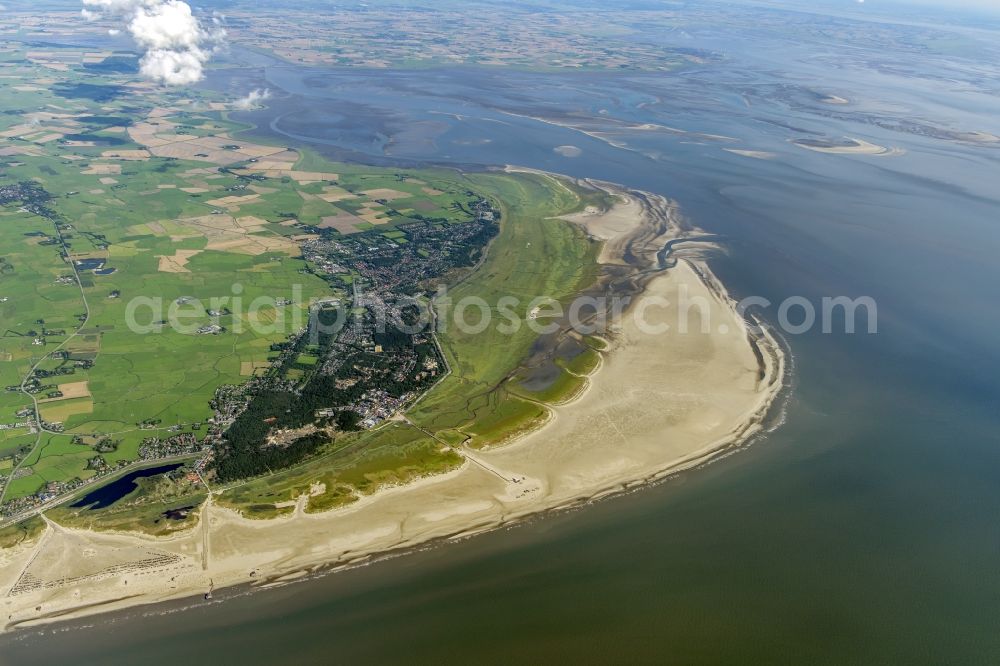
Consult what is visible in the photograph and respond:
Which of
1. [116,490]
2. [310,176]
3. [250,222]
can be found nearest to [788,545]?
[116,490]

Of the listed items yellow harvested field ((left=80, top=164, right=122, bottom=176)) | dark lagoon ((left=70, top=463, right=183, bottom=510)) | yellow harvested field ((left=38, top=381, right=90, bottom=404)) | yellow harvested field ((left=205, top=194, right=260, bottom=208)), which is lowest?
dark lagoon ((left=70, top=463, right=183, bottom=510))

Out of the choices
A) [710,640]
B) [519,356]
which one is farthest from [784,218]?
[710,640]

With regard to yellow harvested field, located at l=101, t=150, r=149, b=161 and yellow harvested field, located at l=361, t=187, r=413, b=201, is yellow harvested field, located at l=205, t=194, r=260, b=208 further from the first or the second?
yellow harvested field, located at l=101, t=150, r=149, b=161

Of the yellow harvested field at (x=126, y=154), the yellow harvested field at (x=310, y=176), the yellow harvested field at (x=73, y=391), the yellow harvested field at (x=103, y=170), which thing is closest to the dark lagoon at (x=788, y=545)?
the yellow harvested field at (x=73, y=391)

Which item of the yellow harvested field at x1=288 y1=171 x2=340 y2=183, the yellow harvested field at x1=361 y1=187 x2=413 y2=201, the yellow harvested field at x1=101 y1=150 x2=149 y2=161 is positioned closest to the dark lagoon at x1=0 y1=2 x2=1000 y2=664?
the yellow harvested field at x1=361 y1=187 x2=413 y2=201

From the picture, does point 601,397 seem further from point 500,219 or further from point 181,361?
point 500,219

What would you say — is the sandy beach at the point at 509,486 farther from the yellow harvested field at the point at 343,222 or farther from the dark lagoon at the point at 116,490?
the yellow harvested field at the point at 343,222

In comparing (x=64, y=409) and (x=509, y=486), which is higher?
(x=509, y=486)

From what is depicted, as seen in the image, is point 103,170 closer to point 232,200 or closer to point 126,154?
point 126,154
